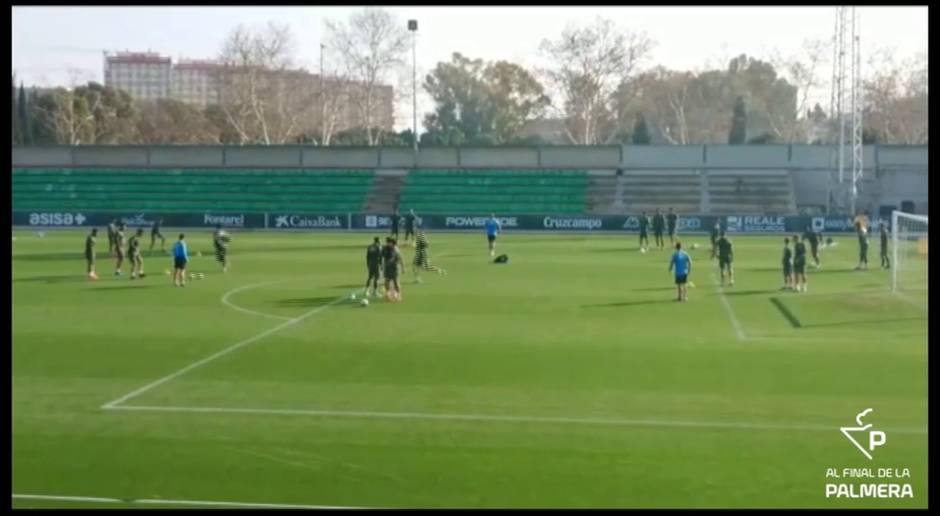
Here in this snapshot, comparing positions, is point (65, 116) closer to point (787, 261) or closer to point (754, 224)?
point (754, 224)

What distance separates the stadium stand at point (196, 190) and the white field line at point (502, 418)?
53010 mm

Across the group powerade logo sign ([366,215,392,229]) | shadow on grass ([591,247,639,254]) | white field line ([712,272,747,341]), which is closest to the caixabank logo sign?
white field line ([712,272,747,341])

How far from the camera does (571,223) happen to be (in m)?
65.6

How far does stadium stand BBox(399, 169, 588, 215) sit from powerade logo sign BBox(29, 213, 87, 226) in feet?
67.3

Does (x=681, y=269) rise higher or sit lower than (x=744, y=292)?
higher

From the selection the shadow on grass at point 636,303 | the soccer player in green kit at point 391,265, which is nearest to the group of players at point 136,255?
the soccer player in green kit at point 391,265

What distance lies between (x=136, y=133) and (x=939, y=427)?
93360 millimetres

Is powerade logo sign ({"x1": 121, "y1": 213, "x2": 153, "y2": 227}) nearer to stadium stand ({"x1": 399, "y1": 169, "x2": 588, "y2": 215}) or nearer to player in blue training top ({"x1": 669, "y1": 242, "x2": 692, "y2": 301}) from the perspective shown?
stadium stand ({"x1": 399, "y1": 169, "x2": 588, "y2": 215})

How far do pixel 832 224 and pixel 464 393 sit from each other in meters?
48.7

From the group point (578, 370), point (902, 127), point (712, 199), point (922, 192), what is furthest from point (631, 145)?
point (578, 370)

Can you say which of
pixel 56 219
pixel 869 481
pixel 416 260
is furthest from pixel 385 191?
pixel 869 481

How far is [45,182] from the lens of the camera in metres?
74.9

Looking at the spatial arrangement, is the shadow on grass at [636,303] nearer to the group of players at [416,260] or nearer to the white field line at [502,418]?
the group of players at [416,260]

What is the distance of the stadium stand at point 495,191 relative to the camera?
70.8m
